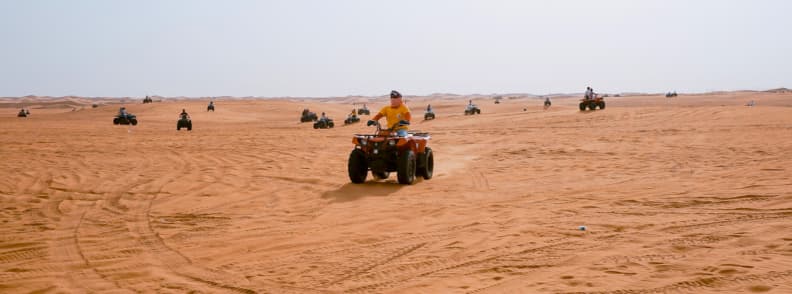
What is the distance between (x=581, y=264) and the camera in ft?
17.0

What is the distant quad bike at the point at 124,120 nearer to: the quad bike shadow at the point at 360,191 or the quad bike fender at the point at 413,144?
the quad bike shadow at the point at 360,191

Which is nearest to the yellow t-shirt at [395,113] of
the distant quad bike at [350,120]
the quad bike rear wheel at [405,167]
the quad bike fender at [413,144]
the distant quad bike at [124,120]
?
the quad bike fender at [413,144]

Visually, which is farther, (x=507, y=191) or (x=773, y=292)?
(x=507, y=191)

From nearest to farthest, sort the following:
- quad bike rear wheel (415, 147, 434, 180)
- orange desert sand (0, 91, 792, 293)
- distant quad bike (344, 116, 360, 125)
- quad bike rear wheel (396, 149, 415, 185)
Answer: orange desert sand (0, 91, 792, 293) < quad bike rear wheel (396, 149, 415, 185) < quad bike rear wheel (415, 147, 434, 180) < distant quad bike (344, 116, 360, 125)

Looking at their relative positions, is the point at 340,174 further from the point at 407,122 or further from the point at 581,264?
the point at 581,264

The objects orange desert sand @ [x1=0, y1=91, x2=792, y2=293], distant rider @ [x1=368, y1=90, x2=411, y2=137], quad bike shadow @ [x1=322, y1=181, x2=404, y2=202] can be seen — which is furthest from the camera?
distant rider @ [x1=368, y1=90, x2=411, y2=137]

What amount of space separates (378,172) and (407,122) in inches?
44.6

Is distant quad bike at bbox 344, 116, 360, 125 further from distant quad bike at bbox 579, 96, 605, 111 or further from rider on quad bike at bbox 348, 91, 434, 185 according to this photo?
rider on quad bike at bbox 348, 91, 434, 185

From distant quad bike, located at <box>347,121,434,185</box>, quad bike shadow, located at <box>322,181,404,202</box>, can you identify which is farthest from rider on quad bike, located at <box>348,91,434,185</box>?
quad bike shadow, located at <box>322,181,404,202</box>

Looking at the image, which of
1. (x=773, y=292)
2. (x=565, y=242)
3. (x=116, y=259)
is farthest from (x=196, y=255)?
(x=773, y=292)

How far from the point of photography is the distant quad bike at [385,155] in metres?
10.5

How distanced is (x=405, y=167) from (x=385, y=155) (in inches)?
19.0

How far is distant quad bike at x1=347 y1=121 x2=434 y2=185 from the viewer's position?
1051 cm

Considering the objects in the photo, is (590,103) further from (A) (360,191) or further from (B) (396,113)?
(A) (360,191)
